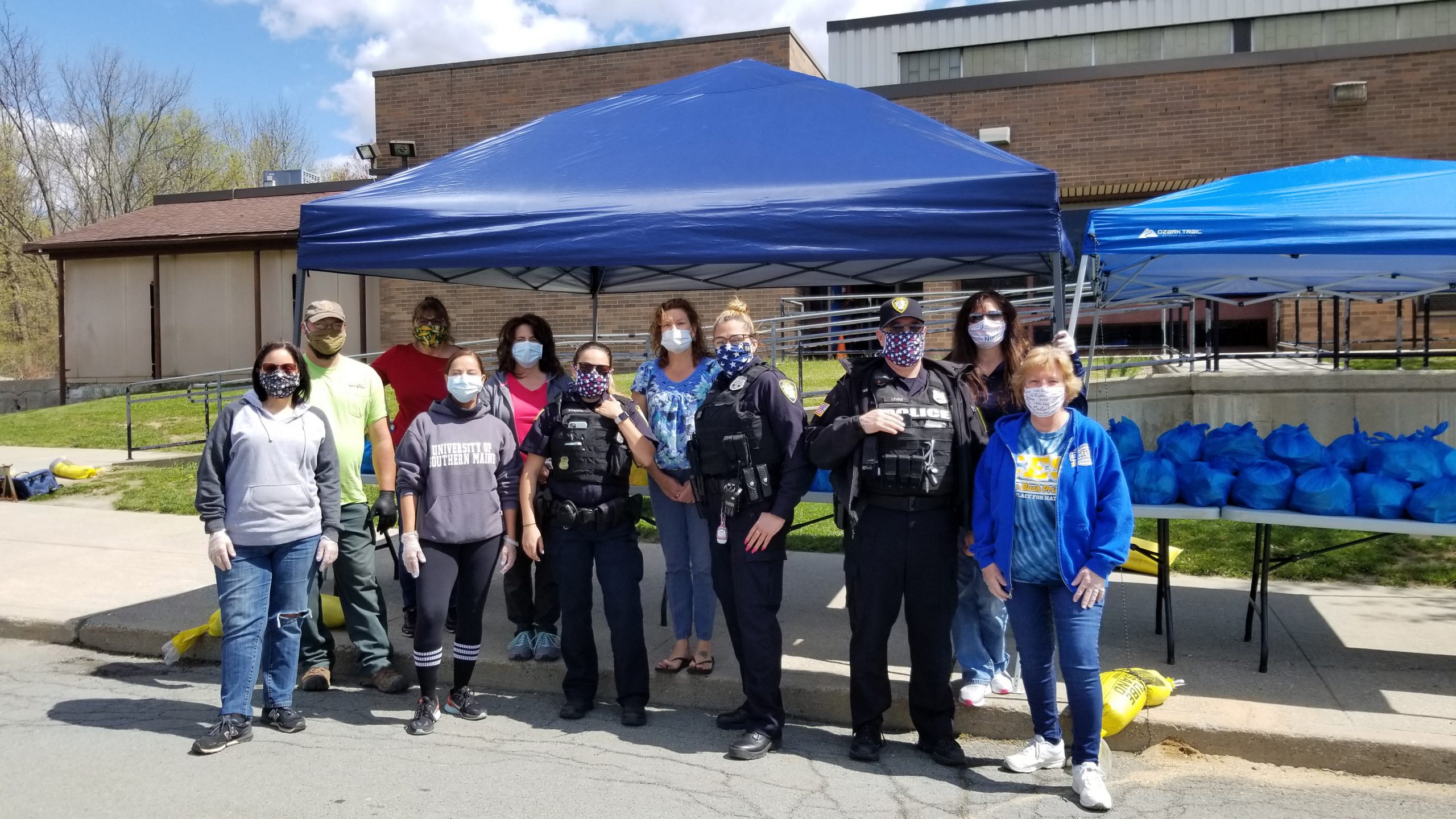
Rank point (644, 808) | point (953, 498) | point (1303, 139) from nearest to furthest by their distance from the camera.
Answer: point (644, 808)
point (953, 498)
point (1303, 139)

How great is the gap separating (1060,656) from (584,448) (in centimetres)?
218

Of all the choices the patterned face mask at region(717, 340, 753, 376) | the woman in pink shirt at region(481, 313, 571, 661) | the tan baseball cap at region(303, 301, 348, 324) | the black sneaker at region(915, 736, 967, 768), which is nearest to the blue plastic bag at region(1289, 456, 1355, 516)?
the black sneaker at region(915, 736, 967, 768)

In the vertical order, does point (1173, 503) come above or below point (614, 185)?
below

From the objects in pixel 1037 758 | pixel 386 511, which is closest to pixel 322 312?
pixel 386 511

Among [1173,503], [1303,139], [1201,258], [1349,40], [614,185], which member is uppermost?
[1349,40]

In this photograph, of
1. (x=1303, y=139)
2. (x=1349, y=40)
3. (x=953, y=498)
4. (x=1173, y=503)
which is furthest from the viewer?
(x=1349, y=40)

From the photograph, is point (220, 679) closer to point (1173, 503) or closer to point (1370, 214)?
point (1173, 503)

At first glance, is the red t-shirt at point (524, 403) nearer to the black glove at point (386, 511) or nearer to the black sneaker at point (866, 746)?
the black glove at point (386, 511)

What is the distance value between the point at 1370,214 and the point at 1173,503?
162cm

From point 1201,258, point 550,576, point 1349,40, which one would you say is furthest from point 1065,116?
point 550,576

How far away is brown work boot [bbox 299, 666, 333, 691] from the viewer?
17.4 ft

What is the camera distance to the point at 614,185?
536 centimetres

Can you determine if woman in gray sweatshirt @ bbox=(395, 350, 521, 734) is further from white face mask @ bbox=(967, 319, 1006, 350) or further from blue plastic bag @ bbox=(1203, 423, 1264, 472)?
blue plastic bag @ bbox=(1203, 423, 1264, 472)

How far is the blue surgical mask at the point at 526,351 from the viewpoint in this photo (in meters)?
5.35
